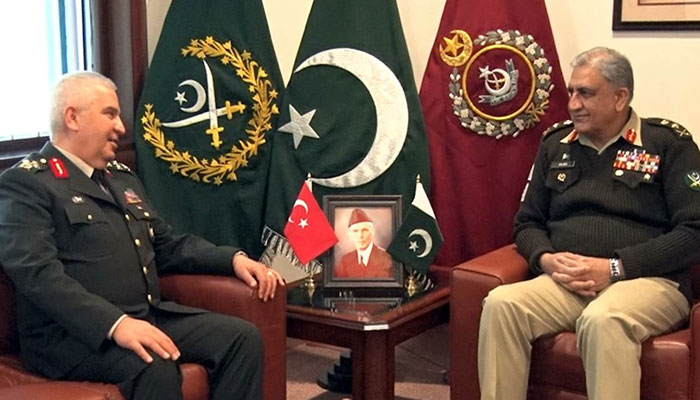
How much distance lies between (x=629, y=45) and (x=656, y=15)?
0.44 ft

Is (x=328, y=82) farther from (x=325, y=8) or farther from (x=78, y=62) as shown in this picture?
(x=78, y=62)

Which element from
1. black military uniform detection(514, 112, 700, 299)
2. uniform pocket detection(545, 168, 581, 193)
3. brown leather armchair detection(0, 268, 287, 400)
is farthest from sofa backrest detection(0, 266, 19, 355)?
uniform pocket detection(545, 168, 581, 193)

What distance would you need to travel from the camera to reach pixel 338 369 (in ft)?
11.2

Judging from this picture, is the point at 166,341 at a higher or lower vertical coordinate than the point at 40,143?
lower

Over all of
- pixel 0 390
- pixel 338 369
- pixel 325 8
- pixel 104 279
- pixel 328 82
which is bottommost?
pixel 338 369

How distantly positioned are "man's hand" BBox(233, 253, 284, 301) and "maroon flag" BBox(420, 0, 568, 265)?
0.96 metres

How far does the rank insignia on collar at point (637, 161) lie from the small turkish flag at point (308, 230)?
3.01 ft

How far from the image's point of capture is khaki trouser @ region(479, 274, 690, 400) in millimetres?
2461

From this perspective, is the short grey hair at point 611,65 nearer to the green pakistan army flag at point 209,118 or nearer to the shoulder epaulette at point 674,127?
the shoulder epaulette at point 674,127

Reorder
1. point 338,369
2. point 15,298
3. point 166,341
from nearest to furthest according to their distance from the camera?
point 166,341, point 15,298, point 338,369

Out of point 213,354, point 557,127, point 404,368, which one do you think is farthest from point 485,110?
point 213,354

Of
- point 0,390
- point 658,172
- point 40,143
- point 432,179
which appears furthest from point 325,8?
point 0,390

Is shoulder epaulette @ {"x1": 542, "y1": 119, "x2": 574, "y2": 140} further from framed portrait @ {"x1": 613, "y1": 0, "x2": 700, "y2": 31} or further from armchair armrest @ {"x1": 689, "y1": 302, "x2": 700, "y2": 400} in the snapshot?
armchair armrest @ {"x1": 689, "y1": 302, "x2": 700, "y2": 400}

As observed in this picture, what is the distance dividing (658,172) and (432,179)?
877mm
